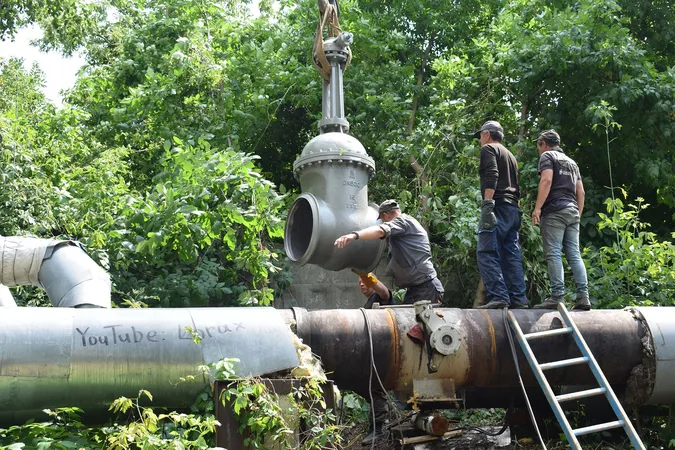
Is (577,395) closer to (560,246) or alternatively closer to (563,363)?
(563,363)

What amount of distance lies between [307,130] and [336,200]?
548 centimetres

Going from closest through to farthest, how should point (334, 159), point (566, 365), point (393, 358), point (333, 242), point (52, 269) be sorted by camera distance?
1. point (52, 269)
2. point (393, 358)
3. point (566, 365)
4. point (333, 242)
5. point (334, 159)

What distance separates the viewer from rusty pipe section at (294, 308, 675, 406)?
5.71 metres

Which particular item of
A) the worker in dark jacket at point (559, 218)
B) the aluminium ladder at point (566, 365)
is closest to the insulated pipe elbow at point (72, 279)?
the aluminium ladder at point (566, 365)

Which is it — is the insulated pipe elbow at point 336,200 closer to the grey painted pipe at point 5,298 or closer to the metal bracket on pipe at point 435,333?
the metal bracket on pipe at point 435,333

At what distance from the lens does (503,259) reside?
659 cm

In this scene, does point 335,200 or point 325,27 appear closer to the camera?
point 335,200

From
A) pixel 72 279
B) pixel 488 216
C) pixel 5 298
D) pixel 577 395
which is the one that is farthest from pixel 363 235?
pixel 5 298

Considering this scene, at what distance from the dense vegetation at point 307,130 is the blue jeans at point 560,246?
5.99 feet

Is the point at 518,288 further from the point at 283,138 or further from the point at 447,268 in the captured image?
the point at 283,138

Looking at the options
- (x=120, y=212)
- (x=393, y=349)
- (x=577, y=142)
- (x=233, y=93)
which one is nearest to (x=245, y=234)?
(x=120, y=212)

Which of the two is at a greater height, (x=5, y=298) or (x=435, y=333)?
(x=5, y=298)

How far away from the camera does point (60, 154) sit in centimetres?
987

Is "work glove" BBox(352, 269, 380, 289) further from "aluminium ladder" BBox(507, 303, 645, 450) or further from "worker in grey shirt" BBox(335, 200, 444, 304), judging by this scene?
"aluminium ladder" BBox(507, 303, 645, 450)
